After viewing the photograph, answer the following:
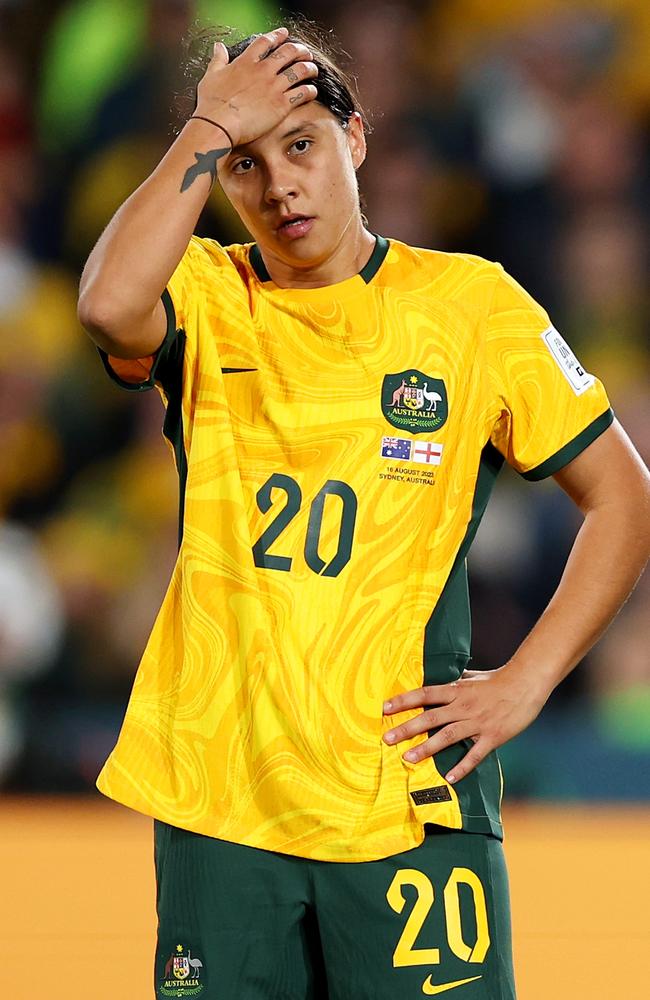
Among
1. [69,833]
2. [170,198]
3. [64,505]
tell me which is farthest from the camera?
[64,505]

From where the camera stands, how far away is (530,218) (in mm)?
5633

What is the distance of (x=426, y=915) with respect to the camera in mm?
1708

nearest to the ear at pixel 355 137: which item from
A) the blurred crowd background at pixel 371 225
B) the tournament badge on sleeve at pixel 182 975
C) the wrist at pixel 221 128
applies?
the wrist at pixel 221 128

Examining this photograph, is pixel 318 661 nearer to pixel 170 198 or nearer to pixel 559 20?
pixel 170 198

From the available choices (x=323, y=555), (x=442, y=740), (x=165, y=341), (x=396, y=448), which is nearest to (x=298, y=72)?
(x=165, y=341)

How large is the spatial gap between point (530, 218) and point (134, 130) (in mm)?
1517

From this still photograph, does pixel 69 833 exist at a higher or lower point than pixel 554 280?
lower

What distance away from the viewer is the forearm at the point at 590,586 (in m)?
1.87

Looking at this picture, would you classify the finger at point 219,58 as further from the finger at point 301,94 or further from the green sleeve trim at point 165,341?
the green sleeve trim at point 165,341

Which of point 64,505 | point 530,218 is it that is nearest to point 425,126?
point 530,218

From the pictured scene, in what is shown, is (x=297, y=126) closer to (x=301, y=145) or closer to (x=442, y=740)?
(x=301, y=145)

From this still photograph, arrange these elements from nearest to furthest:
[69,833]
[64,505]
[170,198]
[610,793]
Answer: [170,198] < [69,833] < [610,793] < [64,505]

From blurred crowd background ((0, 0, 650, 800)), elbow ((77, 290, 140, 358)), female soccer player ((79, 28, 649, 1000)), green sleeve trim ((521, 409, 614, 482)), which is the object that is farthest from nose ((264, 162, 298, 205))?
blurred crowd background ((0, 0, 650, 800))

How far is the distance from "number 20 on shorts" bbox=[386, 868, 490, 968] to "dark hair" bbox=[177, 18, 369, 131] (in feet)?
3.04
